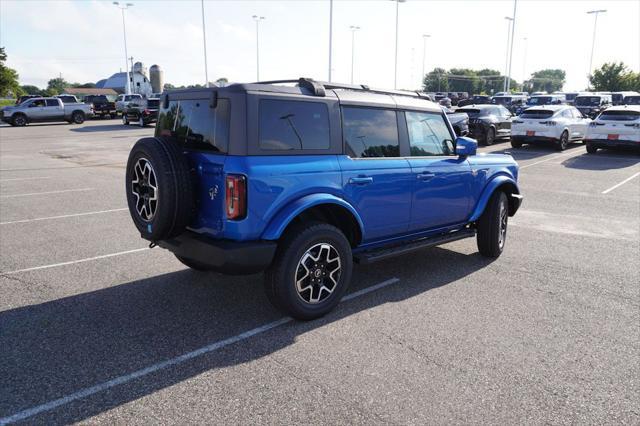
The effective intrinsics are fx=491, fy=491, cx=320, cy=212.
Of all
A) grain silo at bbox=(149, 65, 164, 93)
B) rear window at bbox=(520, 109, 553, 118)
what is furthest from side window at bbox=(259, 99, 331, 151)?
grain silo at bbox=(149, 65, 164, 93)

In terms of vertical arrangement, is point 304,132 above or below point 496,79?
below

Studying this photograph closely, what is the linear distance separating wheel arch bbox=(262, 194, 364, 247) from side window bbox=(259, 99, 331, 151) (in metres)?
0.47

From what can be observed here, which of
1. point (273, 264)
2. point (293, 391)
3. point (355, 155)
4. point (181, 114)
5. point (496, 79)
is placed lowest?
point (293, 391)

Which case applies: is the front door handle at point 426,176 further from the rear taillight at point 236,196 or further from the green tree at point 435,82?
the green tree at point 435,82

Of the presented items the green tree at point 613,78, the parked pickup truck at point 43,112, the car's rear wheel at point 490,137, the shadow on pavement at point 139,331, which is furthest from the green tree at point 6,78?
the green tree at point 613,78

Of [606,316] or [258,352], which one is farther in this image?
[606,316]

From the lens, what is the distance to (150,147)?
399 cm

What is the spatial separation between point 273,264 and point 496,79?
152 metres

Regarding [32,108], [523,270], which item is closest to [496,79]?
[32,108]

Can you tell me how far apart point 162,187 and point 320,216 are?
4.58ft

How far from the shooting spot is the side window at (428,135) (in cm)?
514

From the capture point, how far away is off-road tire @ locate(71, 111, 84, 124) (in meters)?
33.3

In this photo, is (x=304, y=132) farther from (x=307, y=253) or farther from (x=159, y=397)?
(x=159, y=397)

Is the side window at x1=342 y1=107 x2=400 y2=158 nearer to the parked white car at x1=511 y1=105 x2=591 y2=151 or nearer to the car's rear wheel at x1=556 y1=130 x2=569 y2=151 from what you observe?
the parked white car at x1=511 y1=105 x2=591 y2=151
